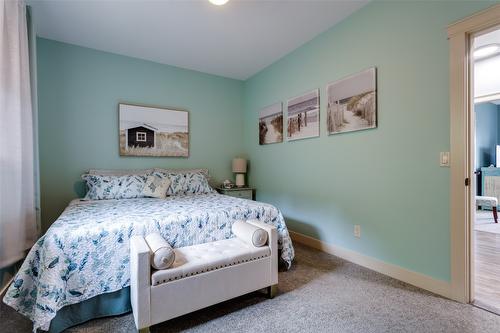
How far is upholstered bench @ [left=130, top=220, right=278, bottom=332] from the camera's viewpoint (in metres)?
1.39

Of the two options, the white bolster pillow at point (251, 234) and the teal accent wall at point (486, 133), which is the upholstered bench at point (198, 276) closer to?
the white bolster pillow at point (251, 234)

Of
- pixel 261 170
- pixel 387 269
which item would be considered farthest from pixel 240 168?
pixel 387 269

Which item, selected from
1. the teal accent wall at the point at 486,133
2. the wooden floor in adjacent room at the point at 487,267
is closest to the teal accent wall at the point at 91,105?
the wooden floor in adjacent room at the point at 487,267

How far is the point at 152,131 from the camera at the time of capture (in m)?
3.53

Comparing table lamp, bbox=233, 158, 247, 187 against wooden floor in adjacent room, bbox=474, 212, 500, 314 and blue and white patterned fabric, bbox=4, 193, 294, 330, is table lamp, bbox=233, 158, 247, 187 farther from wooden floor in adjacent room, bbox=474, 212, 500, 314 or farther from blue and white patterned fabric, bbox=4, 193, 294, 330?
wooden floor in adjacent room, bbox=474, 212, 500, 314

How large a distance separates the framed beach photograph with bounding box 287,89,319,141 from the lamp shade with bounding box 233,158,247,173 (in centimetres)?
105

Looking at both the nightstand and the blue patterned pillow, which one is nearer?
the blue patterned pillow

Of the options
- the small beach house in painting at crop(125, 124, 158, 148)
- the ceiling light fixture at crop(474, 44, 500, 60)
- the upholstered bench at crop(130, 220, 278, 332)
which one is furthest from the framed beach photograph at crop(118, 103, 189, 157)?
the ceiling light fixture at crop(474, 44, 500, 60)

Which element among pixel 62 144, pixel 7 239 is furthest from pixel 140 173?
pixel 7 239

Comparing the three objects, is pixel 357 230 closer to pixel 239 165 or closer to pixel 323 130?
pixel 323 130

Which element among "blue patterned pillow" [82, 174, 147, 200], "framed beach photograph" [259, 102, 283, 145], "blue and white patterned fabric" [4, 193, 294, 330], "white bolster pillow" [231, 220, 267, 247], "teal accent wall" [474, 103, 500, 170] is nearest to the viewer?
"blue and white patterned fabric" [4, 193, 294, 330]

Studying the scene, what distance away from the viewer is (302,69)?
3084mm

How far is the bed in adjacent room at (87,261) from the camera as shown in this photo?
139 cm

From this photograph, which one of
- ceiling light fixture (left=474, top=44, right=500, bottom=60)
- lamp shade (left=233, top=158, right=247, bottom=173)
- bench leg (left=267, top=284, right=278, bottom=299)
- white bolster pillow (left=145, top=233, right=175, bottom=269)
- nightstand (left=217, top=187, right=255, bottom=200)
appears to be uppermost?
ceiling light fixture (left=474, top=44, right=500, bottom=60)
